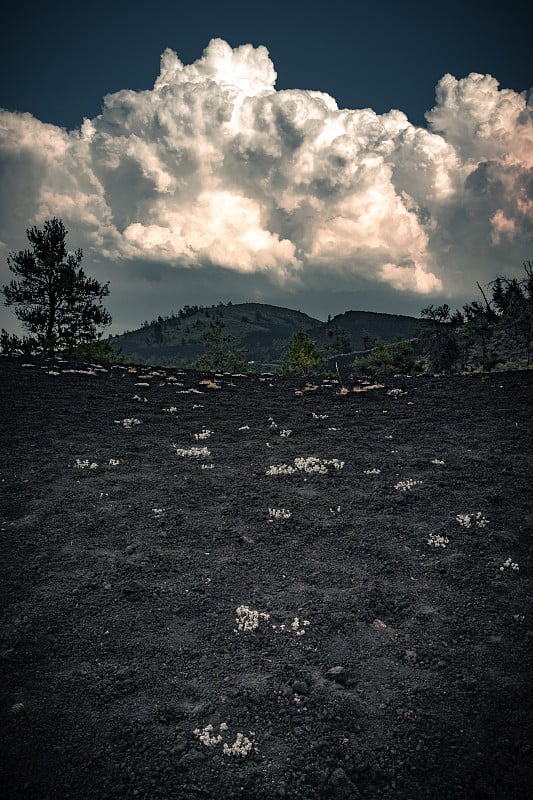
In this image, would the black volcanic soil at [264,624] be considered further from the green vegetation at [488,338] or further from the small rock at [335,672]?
the green vegetation at [488,338]

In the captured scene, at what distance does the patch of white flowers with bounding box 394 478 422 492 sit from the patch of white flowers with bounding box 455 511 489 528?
6.52 feet

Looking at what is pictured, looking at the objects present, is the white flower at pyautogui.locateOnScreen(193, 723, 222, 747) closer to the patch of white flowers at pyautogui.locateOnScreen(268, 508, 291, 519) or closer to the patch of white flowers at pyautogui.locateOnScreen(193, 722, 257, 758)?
the patch of white flowers at pyautogui.locateOnScreen(193, 722, 257, 758)

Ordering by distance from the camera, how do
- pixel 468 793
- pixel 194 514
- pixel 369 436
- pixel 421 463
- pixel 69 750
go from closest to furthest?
pixel 468 793 → pixel 69 750 → pixel 194 514 → pixel 421 463 → pixel 369 436

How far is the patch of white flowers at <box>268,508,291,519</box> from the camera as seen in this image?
39.6ft

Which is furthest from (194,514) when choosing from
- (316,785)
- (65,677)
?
(316,785)

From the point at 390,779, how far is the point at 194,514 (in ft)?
25.4

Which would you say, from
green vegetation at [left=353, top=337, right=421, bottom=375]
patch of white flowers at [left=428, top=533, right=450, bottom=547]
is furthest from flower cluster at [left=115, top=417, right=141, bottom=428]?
green vegetation at [left=353, top=337, right=421, bottom=375]

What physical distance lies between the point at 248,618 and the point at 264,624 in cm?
34

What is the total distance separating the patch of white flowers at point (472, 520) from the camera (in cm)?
1119

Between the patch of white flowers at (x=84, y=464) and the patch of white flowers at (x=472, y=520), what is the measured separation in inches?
463

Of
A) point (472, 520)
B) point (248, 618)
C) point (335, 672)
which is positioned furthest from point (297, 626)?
point (472, 520)

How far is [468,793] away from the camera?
5.30 meters

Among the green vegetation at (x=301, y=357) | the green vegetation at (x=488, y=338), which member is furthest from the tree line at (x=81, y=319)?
the green vegetation at (x=301, y=357)

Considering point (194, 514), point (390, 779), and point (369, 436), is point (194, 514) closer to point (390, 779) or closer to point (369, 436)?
point (390, 779)
